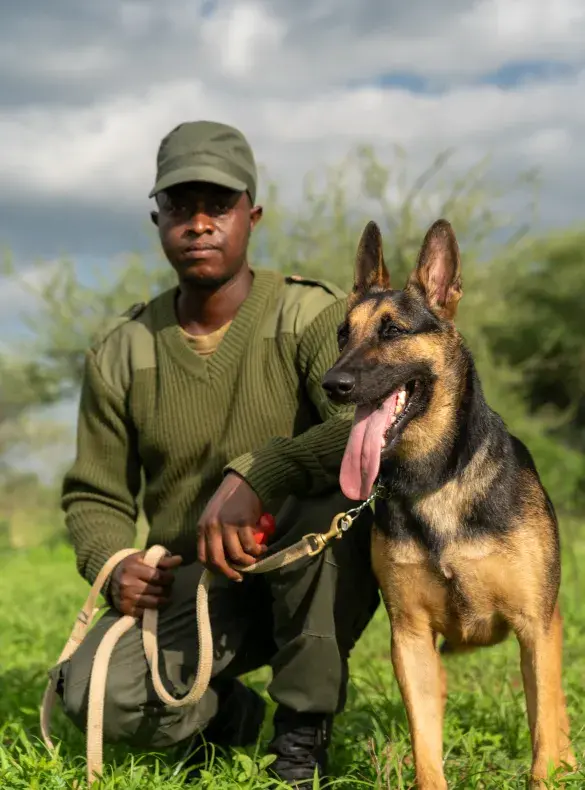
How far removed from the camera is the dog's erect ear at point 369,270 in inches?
152

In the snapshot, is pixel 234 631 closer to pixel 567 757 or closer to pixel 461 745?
pixel 461 745

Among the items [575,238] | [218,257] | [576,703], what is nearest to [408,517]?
[218,257]

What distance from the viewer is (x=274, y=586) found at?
396 centimetres

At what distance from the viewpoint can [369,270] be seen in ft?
12.9

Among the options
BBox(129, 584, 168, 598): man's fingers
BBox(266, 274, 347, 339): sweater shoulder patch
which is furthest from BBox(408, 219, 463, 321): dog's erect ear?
BBox(129, 584, 168, 598): man's fingers

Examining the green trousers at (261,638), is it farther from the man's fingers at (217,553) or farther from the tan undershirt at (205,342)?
the tan undershirt at (205,342)

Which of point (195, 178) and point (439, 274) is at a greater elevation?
point (195, 178)

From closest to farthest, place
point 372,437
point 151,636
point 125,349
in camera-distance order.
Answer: point 372,437 → point 151,636 → point 125,349

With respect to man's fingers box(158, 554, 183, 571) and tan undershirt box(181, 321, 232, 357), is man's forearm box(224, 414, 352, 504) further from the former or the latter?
tan undershirt box(181, 321, 232, 357)

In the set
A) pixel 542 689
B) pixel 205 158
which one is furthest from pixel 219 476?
pixel 542 689

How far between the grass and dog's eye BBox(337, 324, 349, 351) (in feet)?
5.05

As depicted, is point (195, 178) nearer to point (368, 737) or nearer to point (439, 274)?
point (439, 274)

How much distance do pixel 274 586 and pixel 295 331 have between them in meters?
1.09

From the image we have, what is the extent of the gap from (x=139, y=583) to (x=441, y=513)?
134 centimetres
